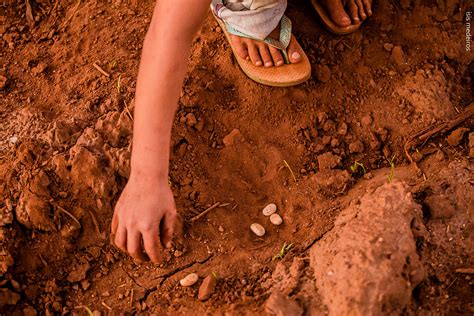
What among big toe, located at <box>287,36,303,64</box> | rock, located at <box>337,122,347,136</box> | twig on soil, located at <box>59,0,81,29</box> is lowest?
rock, located at <box>337,122,347,136</box>

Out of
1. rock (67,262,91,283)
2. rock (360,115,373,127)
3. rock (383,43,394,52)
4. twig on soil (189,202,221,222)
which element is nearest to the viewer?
rock (67,262,91,283)

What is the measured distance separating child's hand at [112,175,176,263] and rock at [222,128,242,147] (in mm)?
709

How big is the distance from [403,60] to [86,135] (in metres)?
1.41

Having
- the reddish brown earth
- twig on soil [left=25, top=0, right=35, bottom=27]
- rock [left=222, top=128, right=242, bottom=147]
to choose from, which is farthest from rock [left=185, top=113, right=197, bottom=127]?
twig on soil [left=25, top=0, right=35, bottom=27]

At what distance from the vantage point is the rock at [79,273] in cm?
217

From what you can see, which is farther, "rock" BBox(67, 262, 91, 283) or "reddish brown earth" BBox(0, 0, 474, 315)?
"rock" BBox(67, 262, 91, 283)

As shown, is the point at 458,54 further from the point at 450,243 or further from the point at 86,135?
the point at 86,135

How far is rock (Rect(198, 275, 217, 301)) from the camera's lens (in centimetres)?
207

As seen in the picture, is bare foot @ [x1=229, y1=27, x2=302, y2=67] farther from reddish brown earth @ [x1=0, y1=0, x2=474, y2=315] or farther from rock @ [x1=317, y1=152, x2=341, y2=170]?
rock @ [x1=317, y1=152, x2=341, y2=170]

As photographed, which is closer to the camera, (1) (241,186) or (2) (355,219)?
(2) (355,219)

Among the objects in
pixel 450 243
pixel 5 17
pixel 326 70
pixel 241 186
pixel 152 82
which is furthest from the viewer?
pixel 5 17

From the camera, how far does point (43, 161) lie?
2256mm

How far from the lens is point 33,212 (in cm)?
214

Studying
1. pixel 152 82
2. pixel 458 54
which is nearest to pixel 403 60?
pixel 458 54
